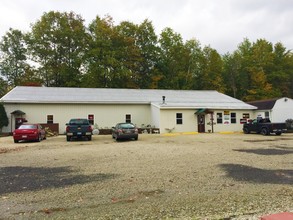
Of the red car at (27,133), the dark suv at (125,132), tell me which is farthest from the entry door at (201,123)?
the red car at (27,133)

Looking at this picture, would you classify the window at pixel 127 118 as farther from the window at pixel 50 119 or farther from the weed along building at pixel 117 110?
the window at pixel 50 119

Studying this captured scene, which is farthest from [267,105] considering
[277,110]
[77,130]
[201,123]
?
[77,130]

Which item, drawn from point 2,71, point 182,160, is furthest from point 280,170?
point 2,71

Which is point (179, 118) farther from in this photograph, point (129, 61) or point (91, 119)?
point (129, 61)

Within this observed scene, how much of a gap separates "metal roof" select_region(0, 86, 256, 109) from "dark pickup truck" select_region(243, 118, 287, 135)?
12.3 ft

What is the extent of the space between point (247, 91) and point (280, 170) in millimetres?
44036

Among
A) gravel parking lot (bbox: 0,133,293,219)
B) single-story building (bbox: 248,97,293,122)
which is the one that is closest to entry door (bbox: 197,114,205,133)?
single-story building (bbox: 248,97,293,122)

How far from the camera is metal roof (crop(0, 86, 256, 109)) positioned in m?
27.1

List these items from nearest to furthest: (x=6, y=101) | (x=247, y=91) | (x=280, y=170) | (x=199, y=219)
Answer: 1. (x=199, y=219)
2. (x=280, y=170)
3. (x=6, y=101)
4. (x=247, y=91)

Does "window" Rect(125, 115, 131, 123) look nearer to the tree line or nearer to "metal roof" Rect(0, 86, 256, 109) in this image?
"metal roof" Rect(0, 86, 256, 109)

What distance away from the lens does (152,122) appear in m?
29.6

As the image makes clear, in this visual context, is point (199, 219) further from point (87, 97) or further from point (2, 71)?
point (2, 71)

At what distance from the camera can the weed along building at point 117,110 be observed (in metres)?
26.4

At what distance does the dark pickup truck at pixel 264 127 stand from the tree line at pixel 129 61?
73.6ft
